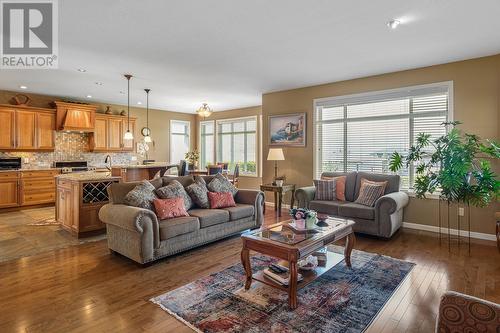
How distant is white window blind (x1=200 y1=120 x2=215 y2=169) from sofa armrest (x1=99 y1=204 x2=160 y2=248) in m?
6.72

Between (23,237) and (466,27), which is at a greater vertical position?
(466,27)

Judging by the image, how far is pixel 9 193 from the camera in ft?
21.4

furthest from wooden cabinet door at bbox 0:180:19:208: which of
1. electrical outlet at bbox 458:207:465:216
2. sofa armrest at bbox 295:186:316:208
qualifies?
electrical outlet at bbox 458:207:465:216

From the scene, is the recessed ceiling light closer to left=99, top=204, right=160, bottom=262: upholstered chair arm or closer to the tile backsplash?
left=99, top=204, right=160, bottom=262: upholstered chair arm

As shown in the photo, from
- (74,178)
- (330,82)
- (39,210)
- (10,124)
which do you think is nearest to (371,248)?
(330,82)

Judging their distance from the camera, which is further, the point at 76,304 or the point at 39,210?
the point at 39,210

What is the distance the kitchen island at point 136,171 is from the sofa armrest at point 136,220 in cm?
256

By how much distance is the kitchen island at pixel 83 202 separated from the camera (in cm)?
456

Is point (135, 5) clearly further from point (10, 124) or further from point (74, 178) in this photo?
point (10, 124)

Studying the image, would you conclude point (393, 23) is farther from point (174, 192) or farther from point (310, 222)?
point (174, 192)

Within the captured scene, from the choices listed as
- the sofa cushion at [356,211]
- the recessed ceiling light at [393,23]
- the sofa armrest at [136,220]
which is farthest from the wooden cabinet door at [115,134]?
the recessed ceiling light at [393,23]

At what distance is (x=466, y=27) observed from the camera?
3.43m

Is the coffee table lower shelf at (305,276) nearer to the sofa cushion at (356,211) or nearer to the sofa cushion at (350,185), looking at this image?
the sofa cushion at (356,211)

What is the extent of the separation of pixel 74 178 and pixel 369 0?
4.71 metres
